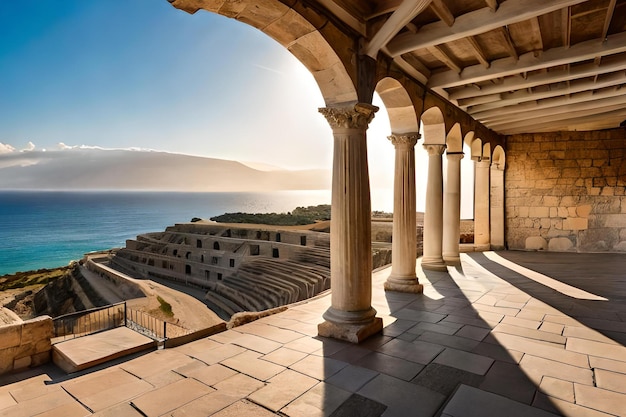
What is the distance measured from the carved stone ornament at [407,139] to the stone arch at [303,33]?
6.58ft

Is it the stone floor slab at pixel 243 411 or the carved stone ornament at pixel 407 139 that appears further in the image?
the carved stone ornament at pixel 407 139

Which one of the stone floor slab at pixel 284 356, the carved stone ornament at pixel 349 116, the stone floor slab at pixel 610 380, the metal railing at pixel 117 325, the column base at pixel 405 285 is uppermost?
the carved stone ornament at pixel 349 116

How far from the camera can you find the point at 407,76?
550cm

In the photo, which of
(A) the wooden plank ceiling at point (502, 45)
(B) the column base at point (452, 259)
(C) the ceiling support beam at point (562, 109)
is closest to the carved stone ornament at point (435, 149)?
(A) the wooden plank ceiling at point (502, 45)

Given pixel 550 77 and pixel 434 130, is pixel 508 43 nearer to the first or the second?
pixel 550 77

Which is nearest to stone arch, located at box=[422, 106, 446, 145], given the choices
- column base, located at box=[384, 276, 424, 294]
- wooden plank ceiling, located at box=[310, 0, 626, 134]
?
wooden plank ceiling, located at box=[310, 0, 626, 134]

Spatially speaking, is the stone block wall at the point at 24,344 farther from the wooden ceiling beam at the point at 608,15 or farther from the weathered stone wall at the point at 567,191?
the weathered stone wall at the point at 567,191

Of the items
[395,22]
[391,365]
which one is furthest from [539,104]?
[391,365]

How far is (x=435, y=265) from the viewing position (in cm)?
743

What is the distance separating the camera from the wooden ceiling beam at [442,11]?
12.4ft

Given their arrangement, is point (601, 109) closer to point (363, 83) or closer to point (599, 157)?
point (599, 157)

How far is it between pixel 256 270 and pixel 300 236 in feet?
8.56

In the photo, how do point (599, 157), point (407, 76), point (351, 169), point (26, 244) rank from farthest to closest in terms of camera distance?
point (26, 244) < point (599, 157) < point (407, 76) < point (351, 169)

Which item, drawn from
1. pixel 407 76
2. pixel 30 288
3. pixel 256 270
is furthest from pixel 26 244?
pixel 407 76
